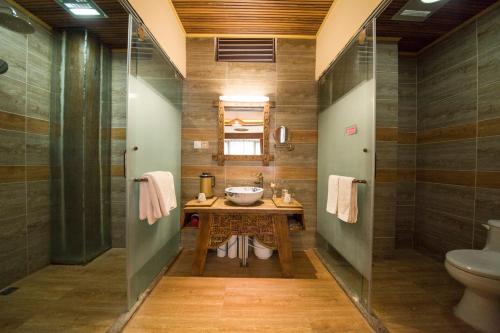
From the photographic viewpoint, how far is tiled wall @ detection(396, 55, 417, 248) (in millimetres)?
2617

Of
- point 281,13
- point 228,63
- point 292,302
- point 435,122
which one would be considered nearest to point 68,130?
point 228,63

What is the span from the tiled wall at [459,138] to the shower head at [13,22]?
399cm

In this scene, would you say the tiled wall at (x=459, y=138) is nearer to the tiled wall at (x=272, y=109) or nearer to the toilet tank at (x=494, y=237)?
the toilet tank at (x=494, y=237)

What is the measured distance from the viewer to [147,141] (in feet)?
5.77

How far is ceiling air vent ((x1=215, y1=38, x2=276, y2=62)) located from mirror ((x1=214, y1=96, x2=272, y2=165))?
1.70 feet

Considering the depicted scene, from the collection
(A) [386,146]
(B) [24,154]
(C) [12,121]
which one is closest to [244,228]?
(A) [386,146]

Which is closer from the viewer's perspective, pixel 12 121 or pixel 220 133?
pixel 12 121

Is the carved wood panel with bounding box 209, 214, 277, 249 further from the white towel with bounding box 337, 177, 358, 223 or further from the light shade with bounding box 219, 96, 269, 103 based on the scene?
the light shade with bounding box 219, 96, 269, 103

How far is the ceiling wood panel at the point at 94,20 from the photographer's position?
1.79 meters

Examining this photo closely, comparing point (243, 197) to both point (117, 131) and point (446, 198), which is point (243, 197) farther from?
point (446, 198)

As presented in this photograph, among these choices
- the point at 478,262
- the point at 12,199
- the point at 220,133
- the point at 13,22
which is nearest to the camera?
the point at 478,262

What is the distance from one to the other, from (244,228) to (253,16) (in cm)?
223

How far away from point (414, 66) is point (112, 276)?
4.13m

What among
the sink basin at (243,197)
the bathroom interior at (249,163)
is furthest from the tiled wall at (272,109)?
the sink basin at (243,197)
